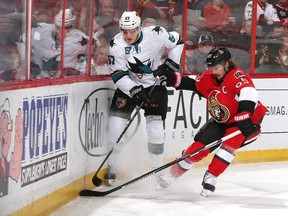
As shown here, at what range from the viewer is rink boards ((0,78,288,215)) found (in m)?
5.30

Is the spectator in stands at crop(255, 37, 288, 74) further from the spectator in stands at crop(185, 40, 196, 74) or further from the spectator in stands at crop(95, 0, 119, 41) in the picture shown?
the spectator in stands at crop(95, 0, 119, 41)

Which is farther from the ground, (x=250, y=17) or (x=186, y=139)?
(x=250, y=17)

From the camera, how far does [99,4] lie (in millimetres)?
7336

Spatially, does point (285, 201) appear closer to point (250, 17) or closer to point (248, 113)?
point (248, 113)

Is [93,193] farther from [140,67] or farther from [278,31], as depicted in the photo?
[278,31]

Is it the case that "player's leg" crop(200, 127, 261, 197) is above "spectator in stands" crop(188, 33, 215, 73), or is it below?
below

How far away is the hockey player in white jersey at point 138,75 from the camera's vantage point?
710cm

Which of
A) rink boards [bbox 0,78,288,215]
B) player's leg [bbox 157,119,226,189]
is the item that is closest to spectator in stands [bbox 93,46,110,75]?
rink boards [bbox 0,78,288,215]

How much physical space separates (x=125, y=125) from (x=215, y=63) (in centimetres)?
95

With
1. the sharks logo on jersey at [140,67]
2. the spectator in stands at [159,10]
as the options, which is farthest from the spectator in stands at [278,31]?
the sharks logo on jersey at [140,67]

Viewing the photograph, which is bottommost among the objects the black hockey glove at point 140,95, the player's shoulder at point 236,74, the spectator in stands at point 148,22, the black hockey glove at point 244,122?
the black hockey glove at point 244,122

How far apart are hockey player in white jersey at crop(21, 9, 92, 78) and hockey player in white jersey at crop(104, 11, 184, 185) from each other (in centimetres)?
28

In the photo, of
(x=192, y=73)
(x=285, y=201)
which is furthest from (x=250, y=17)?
(x=285, y=201)

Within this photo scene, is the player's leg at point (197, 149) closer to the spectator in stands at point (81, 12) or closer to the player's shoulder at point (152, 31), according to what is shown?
the player's shoulder at point (152, 31)
